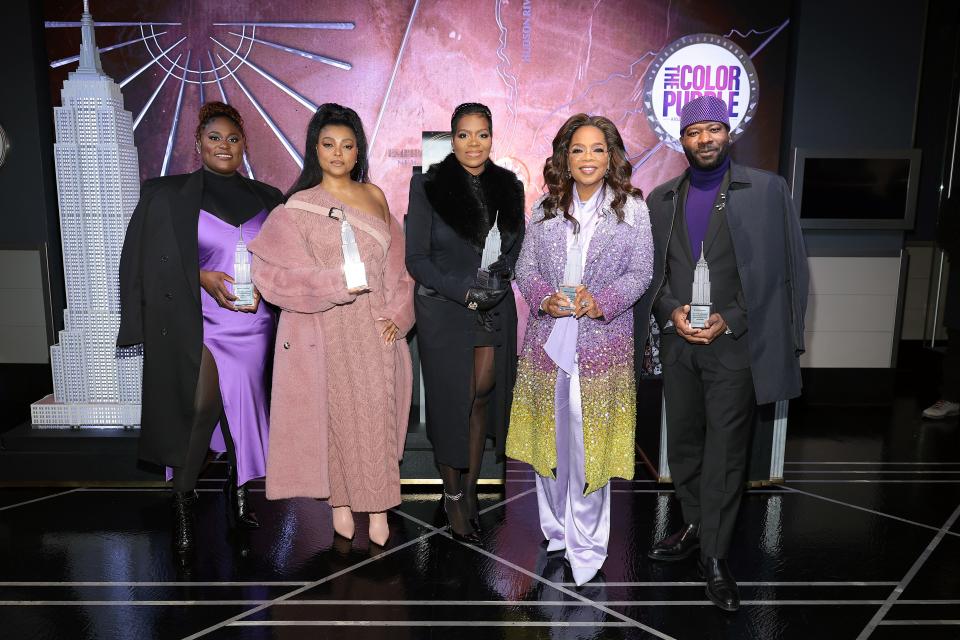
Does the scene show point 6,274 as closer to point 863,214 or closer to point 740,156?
point 740,156

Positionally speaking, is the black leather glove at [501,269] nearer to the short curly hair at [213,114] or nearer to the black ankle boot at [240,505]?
the short curly hair at [213,114]

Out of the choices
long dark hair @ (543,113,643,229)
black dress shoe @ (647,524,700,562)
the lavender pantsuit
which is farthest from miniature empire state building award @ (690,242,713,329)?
black dress shoe @ (647,524,700,562)

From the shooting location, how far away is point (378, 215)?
2.99m

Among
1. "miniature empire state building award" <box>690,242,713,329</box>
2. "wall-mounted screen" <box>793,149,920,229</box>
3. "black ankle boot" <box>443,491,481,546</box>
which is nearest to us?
"miniature empire state building award" <box>690,242,713,329</box>

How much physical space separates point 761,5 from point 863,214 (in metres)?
1.81

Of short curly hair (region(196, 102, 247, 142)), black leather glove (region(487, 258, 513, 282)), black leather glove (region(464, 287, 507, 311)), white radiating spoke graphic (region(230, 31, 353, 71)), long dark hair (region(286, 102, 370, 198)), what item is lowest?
black leather glove (region(464, 287, 507, 311))

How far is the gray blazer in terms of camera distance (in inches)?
102

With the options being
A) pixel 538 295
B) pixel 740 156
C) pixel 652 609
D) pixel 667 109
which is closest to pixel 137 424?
pixel 538 295

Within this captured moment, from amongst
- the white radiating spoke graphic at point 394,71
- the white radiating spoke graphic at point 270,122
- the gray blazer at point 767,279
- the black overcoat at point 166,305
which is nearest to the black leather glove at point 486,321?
the gray blazer at point 767,279

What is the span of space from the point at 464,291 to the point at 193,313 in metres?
1.15

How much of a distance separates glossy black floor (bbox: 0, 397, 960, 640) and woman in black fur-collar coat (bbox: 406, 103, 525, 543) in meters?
0.51

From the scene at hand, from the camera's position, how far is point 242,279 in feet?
9.50

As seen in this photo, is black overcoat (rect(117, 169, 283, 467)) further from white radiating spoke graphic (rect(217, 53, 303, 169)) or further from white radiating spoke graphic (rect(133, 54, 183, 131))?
white radiating spoke graphic (rect(133, 54, 183, 131))

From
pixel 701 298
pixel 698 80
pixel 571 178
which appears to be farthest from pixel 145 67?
pixel 701 298
